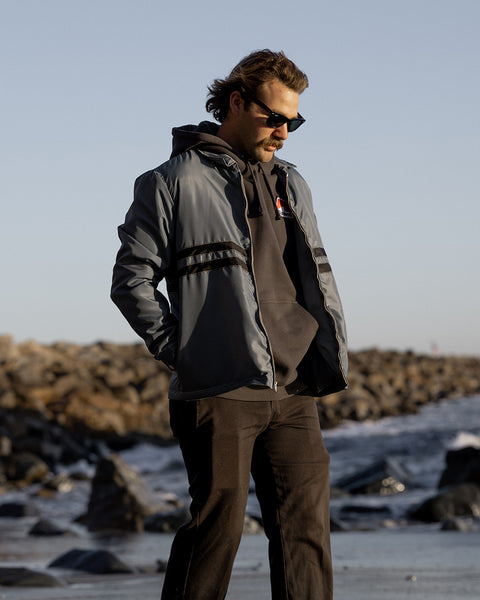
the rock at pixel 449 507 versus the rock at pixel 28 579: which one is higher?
the rock at pixel 28 579

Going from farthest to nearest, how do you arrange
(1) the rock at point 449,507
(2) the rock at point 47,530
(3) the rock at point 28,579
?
(1) the rock at point 449,507, (2) the rock at point 47,530, (3) the rock at point 28,579

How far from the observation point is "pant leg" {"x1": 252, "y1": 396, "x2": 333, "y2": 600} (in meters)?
2.88

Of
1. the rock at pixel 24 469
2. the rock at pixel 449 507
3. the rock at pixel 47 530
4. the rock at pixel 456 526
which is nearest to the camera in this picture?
the rock at pixel 456 526

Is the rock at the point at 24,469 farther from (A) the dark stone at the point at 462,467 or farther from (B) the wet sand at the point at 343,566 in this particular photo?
(A) the dark stone at the point at 462,467

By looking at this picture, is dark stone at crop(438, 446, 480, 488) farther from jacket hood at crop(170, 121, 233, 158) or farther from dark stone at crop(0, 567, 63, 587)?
jacket hood at crop(170, 121, 233, 158)

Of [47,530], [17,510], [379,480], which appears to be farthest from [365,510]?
[17,510]

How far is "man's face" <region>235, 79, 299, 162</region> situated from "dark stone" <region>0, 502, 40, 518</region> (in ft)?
22.5

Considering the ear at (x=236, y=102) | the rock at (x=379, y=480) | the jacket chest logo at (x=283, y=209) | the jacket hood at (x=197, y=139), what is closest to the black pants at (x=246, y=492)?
the jacket chest logo at (x=283, y=209)

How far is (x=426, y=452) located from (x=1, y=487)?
7323 millimetres

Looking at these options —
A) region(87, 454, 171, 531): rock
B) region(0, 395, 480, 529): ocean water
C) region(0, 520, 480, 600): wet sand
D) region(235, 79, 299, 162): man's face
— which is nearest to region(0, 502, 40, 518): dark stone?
region(0, 395, 480, 529): ocean water

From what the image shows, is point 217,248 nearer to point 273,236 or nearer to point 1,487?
point 273,236

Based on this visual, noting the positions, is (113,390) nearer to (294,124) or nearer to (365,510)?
(365,510)

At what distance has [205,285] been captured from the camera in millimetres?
2805

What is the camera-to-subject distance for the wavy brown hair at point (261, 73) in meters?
2.96
